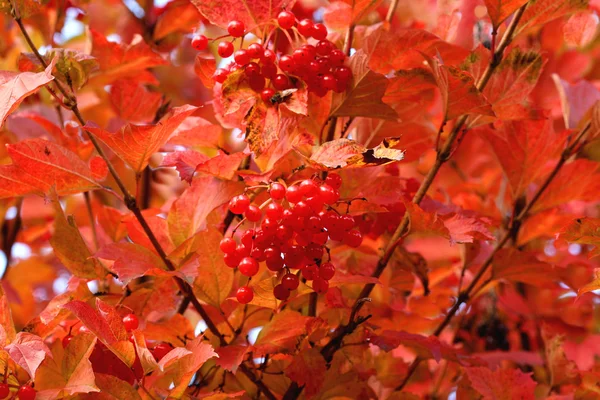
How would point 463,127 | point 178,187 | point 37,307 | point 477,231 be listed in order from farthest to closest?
point 178,187 → point 37,307 → point 463,127 → point 477,231

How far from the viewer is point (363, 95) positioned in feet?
3.15

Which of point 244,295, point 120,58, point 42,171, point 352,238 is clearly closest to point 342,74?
point 352,238

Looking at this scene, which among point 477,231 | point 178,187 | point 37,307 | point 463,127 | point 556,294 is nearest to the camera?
point 477,231

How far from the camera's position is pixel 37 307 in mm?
1883

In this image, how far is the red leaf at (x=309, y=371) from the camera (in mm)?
895

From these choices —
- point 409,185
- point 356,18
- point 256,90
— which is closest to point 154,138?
point 256,90

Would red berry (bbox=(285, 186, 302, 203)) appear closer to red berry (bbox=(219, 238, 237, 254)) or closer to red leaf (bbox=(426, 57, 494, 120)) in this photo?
red berry (bbox=(219, 238, 237, 254))

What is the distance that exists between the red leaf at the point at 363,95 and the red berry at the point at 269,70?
0.37 feet

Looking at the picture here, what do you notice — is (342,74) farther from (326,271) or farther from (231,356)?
(231,356)

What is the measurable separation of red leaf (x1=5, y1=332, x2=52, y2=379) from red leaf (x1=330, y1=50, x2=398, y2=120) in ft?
1.63

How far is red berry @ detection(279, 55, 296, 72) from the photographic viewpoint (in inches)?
34.9

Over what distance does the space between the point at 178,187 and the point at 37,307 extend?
0.52 m

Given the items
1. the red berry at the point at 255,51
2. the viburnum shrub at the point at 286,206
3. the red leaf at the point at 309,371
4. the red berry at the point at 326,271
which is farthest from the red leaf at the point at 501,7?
the red leaf at the point at 309,371

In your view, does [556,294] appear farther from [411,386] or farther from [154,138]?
[154,138]
